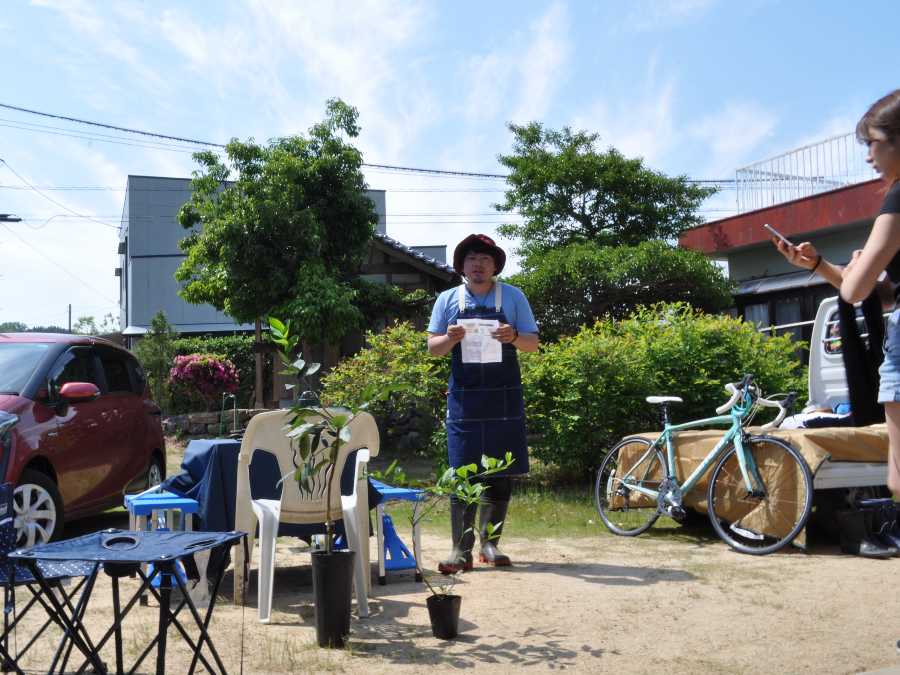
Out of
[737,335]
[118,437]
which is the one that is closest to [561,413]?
[737,335]

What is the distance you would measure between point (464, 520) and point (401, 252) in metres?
16.3

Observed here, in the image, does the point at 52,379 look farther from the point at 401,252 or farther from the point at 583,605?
the point at 401,252

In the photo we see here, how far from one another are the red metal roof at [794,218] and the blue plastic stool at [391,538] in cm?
975

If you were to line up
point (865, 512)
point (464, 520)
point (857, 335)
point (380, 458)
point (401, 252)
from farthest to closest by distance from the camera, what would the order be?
point (401, 252), point (380, 458), point (865, 512), point (464, 520), point (857, 335)

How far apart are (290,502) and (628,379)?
531 cm

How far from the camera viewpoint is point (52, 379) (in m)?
6.84

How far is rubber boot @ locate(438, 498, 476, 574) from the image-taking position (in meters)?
5.39

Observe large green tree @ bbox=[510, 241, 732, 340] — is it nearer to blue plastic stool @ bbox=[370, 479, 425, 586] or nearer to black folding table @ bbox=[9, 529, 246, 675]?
blue plastic stool @ bbox=[370, 479, 425, 586]

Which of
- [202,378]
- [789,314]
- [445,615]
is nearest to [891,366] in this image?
[445,615]

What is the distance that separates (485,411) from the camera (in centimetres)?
572

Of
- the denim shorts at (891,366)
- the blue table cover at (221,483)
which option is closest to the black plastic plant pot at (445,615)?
the blue table cover at (221,483)

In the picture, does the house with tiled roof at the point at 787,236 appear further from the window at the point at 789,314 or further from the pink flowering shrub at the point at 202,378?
the pink flowering shrub at the point at 202,378

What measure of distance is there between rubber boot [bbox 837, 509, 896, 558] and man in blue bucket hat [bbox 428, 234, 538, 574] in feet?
7.28

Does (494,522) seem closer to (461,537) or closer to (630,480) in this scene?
(461,537)
